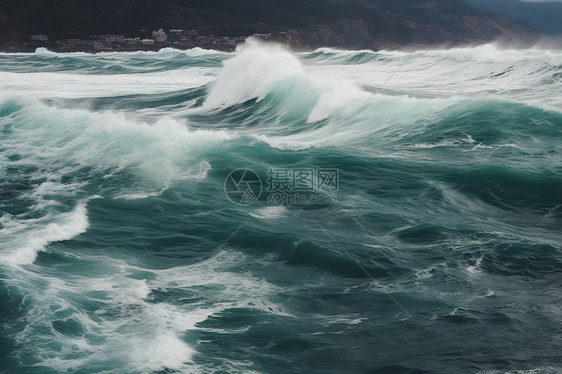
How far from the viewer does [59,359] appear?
24.9 feet

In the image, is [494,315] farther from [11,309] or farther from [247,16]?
[247,16]

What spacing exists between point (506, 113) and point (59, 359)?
57.2 feet

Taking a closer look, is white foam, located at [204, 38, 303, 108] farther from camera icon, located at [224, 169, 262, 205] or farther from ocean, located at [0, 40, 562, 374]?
camera icon, located at [224, 169, 262, 205]

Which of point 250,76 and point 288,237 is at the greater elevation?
point 250,76

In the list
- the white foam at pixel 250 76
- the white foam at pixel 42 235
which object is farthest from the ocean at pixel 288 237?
the white foam at pixel 250 76

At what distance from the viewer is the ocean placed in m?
8.01

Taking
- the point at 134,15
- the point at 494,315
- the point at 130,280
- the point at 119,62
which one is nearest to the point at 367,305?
the point at 494,315

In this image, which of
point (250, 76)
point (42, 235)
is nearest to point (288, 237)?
point (42, 235)

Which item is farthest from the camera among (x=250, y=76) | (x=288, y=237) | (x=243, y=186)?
(x=250, y=76)

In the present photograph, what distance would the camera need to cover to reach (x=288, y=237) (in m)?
11.8

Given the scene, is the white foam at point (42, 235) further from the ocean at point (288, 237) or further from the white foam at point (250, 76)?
the white foam at point (250, 76)

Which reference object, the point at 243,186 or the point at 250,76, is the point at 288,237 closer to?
the point at 243,186

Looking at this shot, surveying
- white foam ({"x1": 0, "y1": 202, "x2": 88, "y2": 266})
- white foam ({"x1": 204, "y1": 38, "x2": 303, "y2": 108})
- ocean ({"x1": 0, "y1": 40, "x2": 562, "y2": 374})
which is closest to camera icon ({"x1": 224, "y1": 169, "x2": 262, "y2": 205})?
ocean ({"x1": 0, "y1": 40, "x2": 562, "y2": 374})

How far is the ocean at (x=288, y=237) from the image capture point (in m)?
8.01
